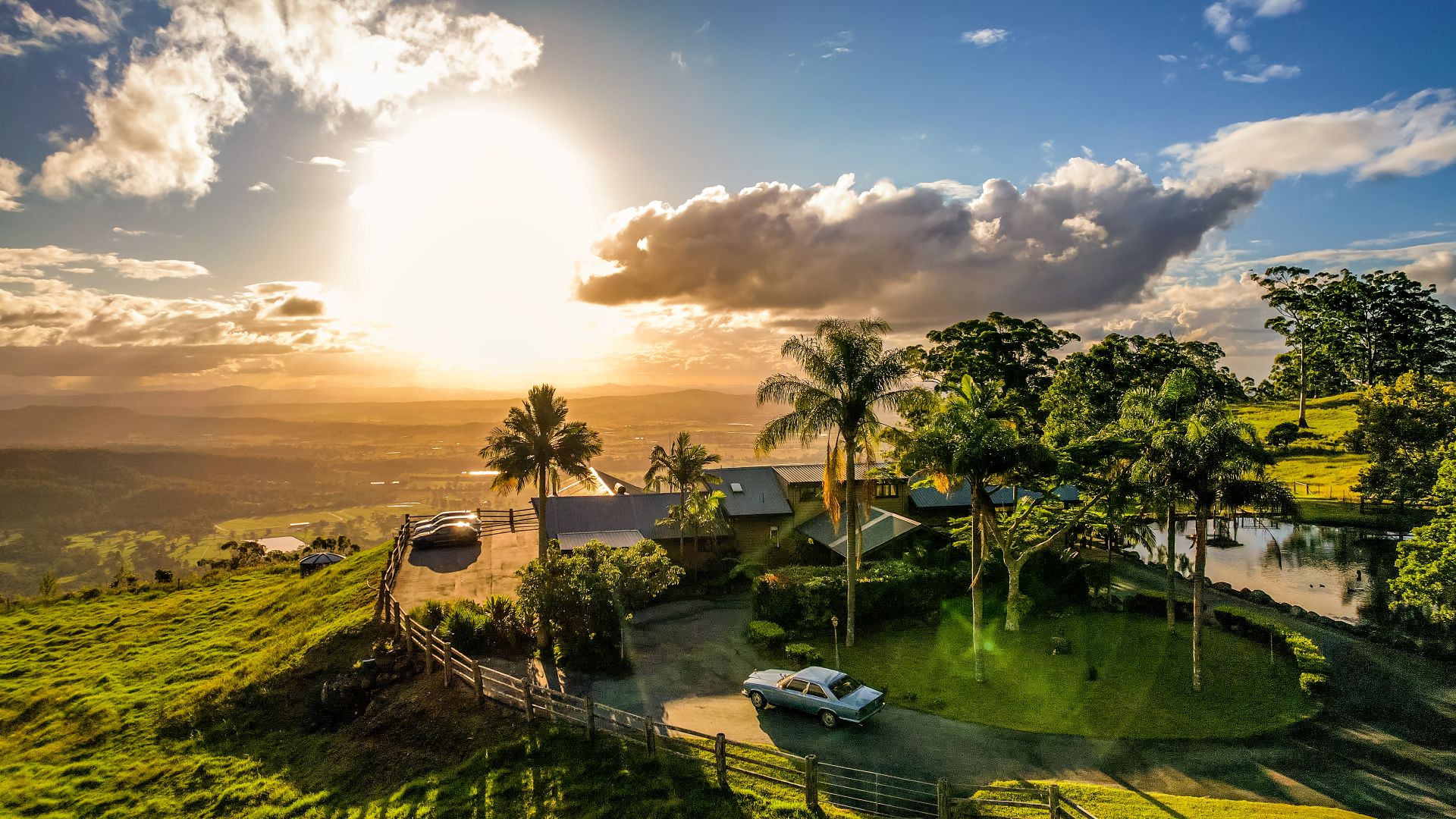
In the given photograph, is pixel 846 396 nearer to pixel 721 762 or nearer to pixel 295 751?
pixel 721 762

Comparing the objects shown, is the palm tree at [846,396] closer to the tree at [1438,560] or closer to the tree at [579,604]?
the tree at [579,604]

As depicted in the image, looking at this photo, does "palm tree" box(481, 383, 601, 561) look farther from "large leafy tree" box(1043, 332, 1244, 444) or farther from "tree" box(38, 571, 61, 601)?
"tree" box(38, 571, 61, 601)

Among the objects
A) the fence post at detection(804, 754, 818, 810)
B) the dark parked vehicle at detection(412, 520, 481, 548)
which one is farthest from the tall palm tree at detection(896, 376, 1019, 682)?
the dark parked vehicle at detection(412, 520, 481, 548)

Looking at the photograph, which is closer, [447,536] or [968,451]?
[968,451]

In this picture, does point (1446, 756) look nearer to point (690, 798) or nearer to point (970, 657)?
point (970, 657)

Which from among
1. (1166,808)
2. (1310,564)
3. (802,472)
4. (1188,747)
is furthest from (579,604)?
(1310,564)

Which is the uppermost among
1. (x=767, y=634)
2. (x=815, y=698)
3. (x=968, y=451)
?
(x=968, y=451)

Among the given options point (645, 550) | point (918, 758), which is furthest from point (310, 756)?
point (918, 758)
